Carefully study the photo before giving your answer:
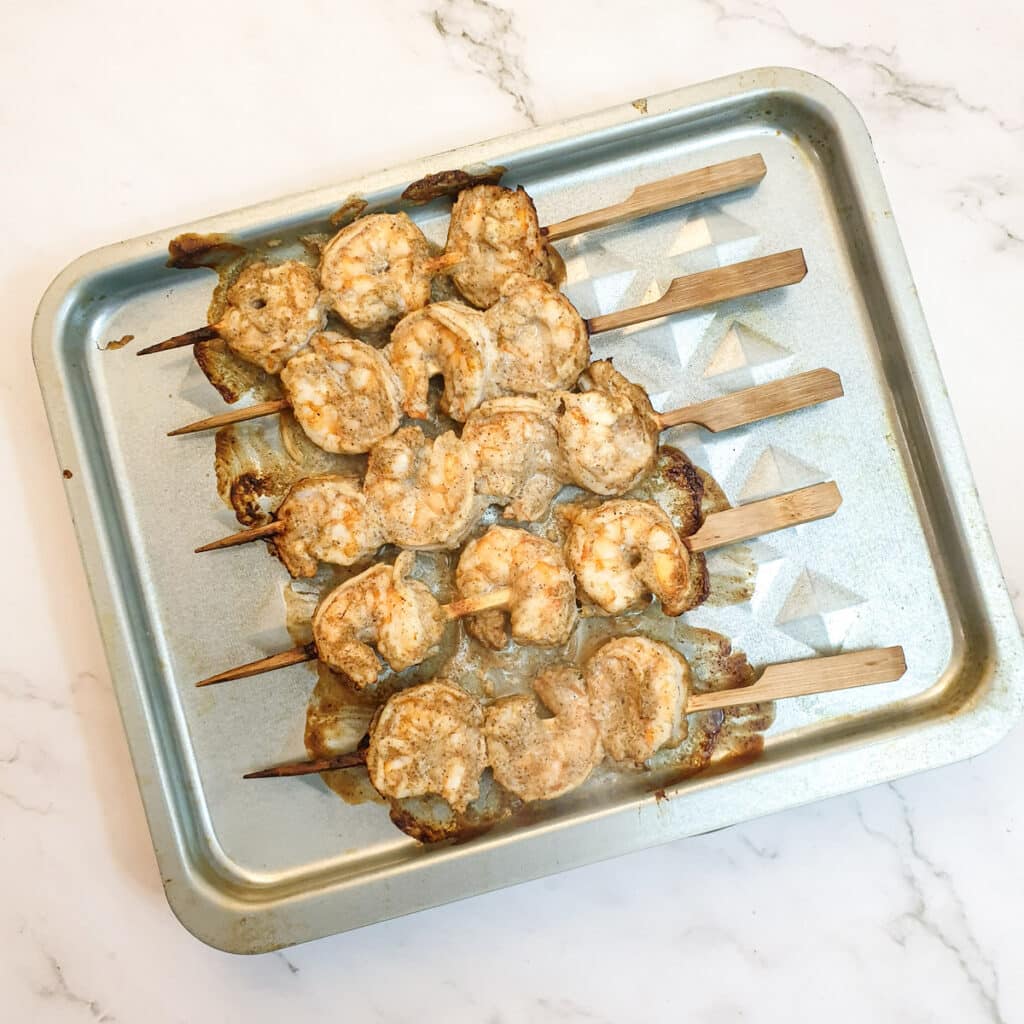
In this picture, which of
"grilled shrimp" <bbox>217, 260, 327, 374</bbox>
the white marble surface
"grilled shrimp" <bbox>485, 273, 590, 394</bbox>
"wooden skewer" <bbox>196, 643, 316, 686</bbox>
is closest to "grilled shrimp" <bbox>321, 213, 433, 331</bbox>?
"grilled shrimp" <bbox>217, 260, 327, 374</bbox>

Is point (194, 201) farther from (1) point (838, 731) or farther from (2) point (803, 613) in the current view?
(1) point (838, 731)

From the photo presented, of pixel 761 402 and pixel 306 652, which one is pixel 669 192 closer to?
pixel 761 402

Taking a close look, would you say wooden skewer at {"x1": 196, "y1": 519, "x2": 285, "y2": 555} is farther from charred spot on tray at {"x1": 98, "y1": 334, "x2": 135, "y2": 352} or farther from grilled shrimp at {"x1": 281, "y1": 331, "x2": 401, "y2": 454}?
charred spot on tray at {"x1": 98, "y1": 334, "x2": 135, "y2": 352}

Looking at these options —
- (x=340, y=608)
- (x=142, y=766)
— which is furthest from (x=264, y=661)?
(x=142, y=766)

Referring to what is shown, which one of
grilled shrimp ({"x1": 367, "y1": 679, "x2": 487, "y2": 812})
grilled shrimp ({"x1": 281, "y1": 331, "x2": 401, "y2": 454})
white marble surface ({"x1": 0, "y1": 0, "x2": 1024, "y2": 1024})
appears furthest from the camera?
white marble surface ({"x1": 0, "y1": 0, "x2": 1024, "y2": 1024})

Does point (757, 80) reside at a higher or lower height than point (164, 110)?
lower

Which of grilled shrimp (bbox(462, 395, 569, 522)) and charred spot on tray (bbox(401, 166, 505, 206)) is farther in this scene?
charred spot on tray (bbox(401, 166, 505, 206))

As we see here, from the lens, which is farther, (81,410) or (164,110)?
(164,110)

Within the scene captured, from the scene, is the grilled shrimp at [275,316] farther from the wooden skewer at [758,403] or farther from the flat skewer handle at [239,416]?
the wooden skewer at [758,403]
